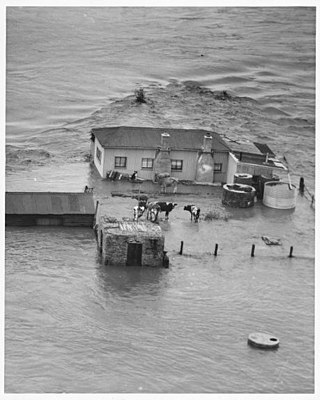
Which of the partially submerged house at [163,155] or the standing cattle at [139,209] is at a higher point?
the partially submerged house at [163,155]

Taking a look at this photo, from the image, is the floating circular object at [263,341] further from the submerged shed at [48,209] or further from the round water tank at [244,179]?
the round water tank at [244,179]

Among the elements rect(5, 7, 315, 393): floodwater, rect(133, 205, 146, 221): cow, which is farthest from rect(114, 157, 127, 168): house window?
rect(133, 205, 146, 221): cow

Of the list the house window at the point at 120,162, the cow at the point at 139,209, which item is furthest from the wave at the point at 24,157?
the cow at the point at 139,209

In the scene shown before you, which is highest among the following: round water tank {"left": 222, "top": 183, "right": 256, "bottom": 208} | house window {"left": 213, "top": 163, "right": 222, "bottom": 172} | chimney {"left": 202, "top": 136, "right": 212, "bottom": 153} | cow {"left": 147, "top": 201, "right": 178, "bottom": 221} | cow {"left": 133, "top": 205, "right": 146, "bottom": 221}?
chimney {"left": 202, "top": 136, "right": 212, "bottom": 153}

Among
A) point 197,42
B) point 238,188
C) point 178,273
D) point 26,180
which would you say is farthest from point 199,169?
point 197,42

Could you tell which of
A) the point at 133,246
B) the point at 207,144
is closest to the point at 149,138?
the point at 207,144

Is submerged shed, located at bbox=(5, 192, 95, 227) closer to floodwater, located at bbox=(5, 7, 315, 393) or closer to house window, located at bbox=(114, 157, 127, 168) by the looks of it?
floodwater, located at bbox=(5, 7, 315, 393)

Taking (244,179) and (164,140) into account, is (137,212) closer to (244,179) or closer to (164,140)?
(164,140)
